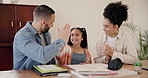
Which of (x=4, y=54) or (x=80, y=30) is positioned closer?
(x=80, y=30)

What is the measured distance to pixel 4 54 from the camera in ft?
11.6

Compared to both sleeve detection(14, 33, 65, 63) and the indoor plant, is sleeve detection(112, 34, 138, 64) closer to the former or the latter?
sleeve detection(14, 33, 65, 63)

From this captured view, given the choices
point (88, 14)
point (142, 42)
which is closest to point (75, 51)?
point (88, 14)

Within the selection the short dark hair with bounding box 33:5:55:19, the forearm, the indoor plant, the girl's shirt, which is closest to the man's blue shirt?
the short dark hair with bounding box 33:5:55:19

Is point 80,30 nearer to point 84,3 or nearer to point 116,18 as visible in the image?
point 116,18

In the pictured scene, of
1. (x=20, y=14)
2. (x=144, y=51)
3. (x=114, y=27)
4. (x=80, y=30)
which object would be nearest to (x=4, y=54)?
(x=20, y=14)

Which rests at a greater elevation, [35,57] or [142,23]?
[142,23]

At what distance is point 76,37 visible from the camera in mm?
2416

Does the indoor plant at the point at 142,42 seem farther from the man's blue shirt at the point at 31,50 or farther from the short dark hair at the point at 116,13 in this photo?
Answer: the man's blue shirt at the point at 31,50

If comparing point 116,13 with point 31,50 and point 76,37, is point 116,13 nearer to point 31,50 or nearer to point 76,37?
point 76,37

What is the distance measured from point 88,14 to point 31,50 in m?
3.20

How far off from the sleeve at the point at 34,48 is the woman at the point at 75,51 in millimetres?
317

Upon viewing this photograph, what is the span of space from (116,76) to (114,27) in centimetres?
91

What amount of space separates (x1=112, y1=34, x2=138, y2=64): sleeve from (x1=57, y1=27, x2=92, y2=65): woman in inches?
17.0
